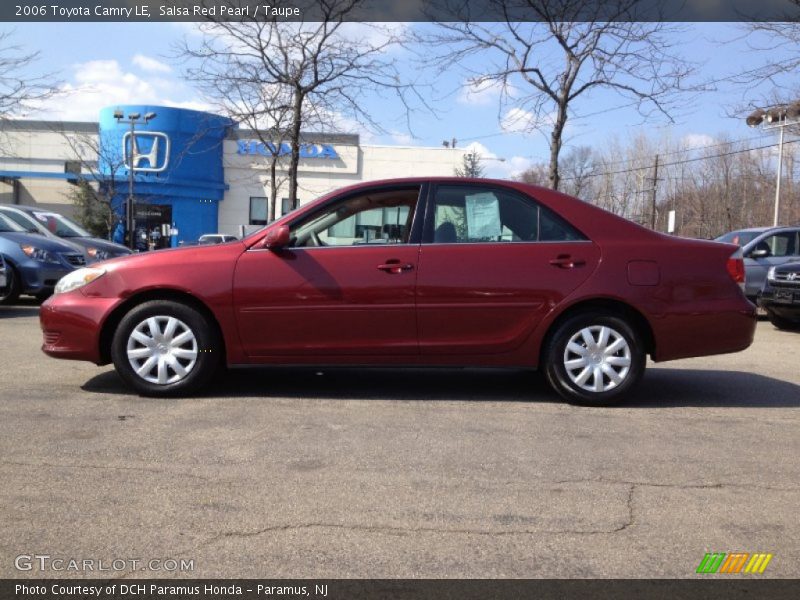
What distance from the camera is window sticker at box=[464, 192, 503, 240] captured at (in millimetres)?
5375

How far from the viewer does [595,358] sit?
5.29 meters

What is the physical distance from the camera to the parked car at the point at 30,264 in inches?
435

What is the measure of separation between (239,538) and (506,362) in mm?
2776

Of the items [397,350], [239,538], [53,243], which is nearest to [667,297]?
[397,350]

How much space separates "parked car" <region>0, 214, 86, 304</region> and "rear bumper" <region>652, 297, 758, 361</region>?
9.20 metres

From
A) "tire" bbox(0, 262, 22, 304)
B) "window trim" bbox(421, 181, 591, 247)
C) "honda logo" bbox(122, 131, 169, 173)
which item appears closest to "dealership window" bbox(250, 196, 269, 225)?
"honda logo" bbox(122, 131, 169, 173)

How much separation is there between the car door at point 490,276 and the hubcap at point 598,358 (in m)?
0.34

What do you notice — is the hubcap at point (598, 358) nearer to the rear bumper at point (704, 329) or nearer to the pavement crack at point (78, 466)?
the rear bumper at point (704, 329)

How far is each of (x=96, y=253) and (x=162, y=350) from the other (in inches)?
344

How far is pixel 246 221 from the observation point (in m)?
44.6

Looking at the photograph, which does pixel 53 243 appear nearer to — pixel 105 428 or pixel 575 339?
pixel 105 428

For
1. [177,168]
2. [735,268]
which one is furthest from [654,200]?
[735,268]

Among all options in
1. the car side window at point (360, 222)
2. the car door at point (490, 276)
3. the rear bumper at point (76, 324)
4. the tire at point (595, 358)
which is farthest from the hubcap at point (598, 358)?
the rear bumper at point (76, 324)
